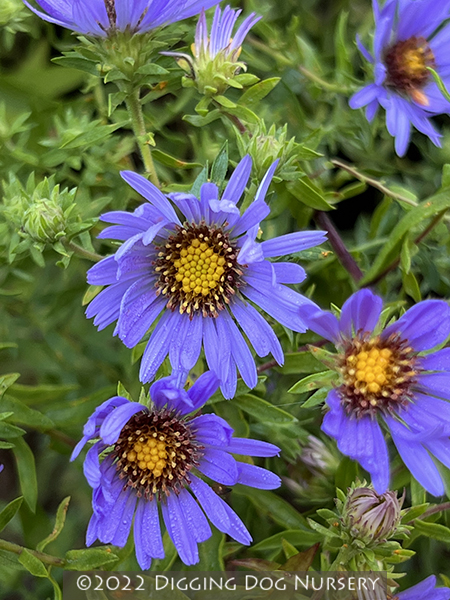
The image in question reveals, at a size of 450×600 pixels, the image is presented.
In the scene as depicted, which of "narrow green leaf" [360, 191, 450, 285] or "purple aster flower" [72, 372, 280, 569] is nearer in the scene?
"purple aster flower" [72, 372, 280, 569]

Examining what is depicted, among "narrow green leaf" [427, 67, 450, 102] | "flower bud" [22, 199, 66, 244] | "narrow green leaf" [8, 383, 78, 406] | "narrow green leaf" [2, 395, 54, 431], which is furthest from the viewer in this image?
"narrow green leaf" [8, 383, 78, 406]

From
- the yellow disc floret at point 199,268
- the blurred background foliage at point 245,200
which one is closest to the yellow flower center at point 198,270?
the yellow disc floret at point 199,268

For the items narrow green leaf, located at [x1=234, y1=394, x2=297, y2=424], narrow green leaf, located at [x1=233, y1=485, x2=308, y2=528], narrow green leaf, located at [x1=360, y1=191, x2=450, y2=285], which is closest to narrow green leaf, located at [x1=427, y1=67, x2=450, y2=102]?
narrow green leaf, located at [x1=360, y1=191, x2=450, y2=285]

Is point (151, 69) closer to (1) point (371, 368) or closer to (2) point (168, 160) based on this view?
(2) point (168, 160)

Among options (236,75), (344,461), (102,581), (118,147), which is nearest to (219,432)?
(344,461)

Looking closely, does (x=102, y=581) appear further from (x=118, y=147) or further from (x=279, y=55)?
(x=279, y=55)

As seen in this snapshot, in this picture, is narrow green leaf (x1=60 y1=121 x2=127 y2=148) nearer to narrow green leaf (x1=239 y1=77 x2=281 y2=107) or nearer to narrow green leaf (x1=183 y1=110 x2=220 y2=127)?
narrow green leaf (x1=183 y1=110 x2=220 y2=127)
